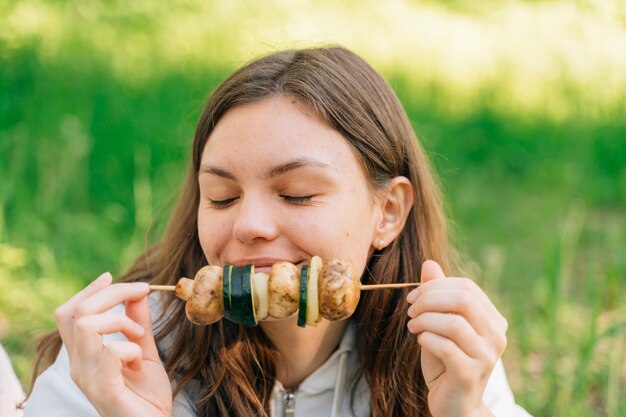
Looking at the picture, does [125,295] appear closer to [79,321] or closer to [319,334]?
[79,321]

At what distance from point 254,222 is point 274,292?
27cm

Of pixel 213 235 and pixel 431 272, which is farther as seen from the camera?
pixel 213 235

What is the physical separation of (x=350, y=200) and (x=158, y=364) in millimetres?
864

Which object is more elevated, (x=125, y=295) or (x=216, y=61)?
(x=216, y=61)

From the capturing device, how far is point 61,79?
278 inches

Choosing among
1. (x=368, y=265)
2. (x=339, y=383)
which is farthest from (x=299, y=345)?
(x=368, y=265)

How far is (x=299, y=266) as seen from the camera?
2906 millimetres

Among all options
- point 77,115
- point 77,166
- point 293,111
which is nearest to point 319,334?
point 293,111

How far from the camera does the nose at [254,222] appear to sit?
278 cm

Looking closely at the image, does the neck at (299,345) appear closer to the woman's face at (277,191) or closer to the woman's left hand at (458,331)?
the woman's face at (277,191)

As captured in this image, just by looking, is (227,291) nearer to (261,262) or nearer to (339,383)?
(261,262)

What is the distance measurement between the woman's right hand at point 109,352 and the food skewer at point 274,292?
17 cm

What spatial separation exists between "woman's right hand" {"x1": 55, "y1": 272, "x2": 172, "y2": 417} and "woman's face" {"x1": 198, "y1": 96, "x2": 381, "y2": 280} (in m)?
0.37

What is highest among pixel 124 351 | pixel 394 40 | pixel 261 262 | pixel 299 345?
pixel 394 40
